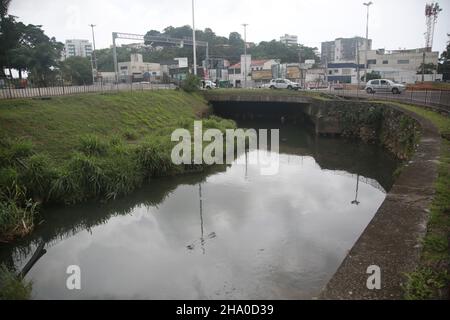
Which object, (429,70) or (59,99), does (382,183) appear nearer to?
(59,99)

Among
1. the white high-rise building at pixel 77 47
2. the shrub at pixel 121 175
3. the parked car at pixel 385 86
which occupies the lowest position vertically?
the shrub at pixel 121 175

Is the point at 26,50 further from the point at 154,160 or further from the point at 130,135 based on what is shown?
the point at 154,160

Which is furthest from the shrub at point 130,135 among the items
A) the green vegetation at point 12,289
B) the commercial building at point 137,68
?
the commercial building at point 137,68

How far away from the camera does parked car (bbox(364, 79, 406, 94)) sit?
32.8 m

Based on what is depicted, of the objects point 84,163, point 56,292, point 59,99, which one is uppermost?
point 59,99

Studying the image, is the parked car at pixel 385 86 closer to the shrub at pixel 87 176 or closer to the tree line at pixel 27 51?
the shrub at pixel 87 176

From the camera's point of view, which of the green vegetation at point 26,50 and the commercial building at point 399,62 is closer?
the green vegetation at point 26,50

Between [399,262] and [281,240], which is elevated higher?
[399,262]

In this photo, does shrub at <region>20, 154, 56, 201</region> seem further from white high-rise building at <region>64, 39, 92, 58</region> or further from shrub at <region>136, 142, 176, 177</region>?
white high-rise building at <region>64, 39, 92, 58</region>

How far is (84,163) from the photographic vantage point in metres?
12.6

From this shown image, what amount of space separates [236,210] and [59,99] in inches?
551

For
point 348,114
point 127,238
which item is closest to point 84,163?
point 127,238

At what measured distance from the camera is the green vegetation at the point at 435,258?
4.17m

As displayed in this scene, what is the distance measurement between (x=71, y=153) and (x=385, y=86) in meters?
30.9
